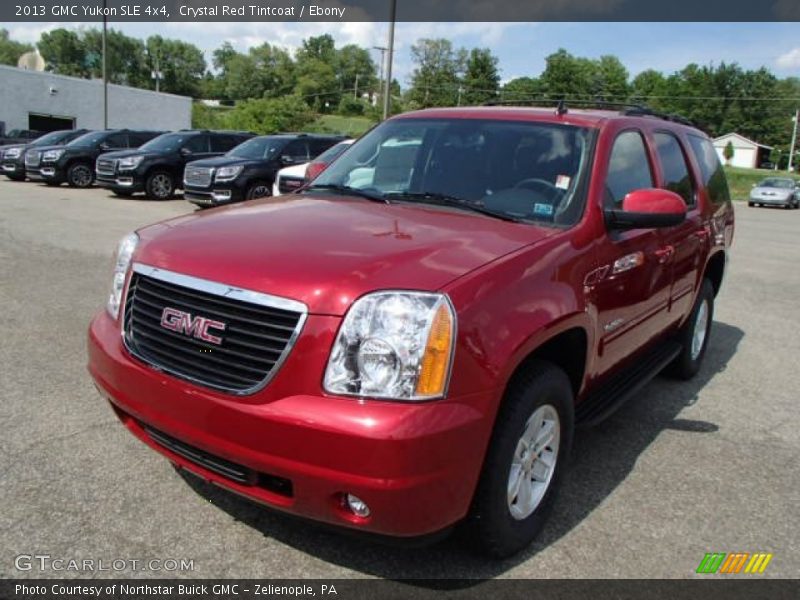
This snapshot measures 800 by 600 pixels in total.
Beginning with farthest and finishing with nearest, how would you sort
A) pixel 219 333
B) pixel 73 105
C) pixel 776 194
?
1. pixel 73 105
2. pixel 776 194
3. pixel 219 333

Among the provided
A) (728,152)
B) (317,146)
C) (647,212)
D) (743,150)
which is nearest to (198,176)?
(317,146)

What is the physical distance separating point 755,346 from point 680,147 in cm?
270

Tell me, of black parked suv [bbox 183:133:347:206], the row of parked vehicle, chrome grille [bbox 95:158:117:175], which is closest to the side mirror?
the row of parked vehicle

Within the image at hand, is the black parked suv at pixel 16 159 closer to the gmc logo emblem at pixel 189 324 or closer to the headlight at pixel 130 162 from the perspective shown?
the headlight at pixel 130 162

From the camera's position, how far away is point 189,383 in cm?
257

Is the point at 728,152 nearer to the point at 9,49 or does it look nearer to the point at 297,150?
the point at 297,150

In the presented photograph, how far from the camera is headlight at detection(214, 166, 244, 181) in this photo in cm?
1462

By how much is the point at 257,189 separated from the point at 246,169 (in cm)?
49

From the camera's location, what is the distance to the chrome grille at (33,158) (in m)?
20.2

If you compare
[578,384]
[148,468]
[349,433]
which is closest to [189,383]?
[349,433]

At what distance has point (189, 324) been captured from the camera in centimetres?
260

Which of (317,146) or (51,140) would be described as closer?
(317,146)

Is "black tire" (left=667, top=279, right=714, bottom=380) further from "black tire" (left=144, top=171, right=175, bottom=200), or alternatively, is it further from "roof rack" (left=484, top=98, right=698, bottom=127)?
"black tire" (left=144, top=171, right=175, bottom=200)

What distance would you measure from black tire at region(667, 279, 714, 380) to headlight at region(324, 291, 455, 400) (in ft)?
10.6
